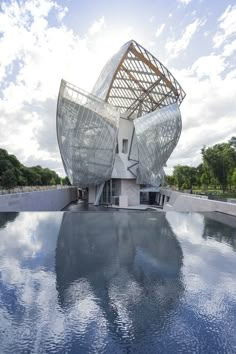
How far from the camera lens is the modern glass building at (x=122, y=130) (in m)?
25.5

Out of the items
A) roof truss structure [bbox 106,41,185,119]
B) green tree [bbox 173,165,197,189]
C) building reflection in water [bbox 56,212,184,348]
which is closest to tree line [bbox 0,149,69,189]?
roof truss structure [bbox 106,41,185,119]

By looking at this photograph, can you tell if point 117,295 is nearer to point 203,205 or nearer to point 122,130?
point 203,205

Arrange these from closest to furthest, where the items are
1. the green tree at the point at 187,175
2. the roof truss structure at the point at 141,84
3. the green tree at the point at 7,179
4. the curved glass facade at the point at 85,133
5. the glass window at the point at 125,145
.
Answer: the curved glass facade at the point at 85,133
the roof truss structure at the point at 141,84
the glass window at the point at 125,145
the green tree at the point at 7,179
the green tree at the point at 187,175

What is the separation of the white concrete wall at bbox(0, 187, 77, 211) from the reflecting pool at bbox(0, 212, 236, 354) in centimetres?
885

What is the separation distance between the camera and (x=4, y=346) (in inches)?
99.2

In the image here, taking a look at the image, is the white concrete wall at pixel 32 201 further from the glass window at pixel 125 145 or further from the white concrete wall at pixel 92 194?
the glass window at pixel 125 145

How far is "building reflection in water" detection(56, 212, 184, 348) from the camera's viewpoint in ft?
10.1

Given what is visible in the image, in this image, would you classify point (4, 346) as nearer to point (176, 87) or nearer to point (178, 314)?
point (178, 314)

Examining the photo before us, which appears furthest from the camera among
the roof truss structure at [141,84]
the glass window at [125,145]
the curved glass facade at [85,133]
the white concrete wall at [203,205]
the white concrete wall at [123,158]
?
the glass window at [125,145]

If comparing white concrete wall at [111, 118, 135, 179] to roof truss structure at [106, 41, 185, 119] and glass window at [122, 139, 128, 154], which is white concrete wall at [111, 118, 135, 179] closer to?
glass window at [122, 139, 128, 154]

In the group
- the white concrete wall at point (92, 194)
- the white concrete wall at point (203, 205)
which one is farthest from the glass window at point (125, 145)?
the white concrete wall at point (203, 205)

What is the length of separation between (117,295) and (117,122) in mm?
25883

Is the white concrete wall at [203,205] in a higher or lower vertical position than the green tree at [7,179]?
lower

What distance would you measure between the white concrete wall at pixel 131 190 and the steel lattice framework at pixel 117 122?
1756mm
